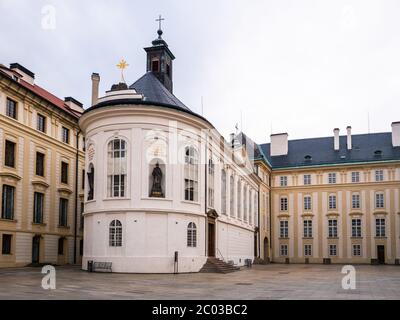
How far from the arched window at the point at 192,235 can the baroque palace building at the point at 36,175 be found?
1251 centimetres

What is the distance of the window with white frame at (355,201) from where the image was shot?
2559 inches

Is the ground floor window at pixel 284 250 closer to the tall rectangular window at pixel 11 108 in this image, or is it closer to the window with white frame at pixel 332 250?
the window with white frame at pixel 332 250

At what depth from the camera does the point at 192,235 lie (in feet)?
109

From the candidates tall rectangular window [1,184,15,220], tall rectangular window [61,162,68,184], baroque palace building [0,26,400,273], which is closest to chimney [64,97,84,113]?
baroque palace building [0,26,400,273]

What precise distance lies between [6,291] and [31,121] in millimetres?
22015

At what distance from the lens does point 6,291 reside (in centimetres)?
1772

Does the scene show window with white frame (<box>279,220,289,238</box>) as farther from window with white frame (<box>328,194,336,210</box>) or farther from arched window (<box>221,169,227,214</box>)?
arched window (<box>221,169,227,214</box>)

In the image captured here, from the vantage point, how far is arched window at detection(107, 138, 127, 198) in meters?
31.3

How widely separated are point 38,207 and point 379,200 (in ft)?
144


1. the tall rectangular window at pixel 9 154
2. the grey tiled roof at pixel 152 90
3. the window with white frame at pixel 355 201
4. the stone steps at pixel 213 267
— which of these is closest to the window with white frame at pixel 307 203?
the window with white frame at pixel 355 201

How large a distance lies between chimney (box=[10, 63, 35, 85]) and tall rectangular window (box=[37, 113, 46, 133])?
3.67m

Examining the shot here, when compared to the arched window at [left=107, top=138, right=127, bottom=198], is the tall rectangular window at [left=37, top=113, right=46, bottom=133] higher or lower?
higher

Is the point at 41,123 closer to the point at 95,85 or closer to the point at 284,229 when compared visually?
the point at 95,85
